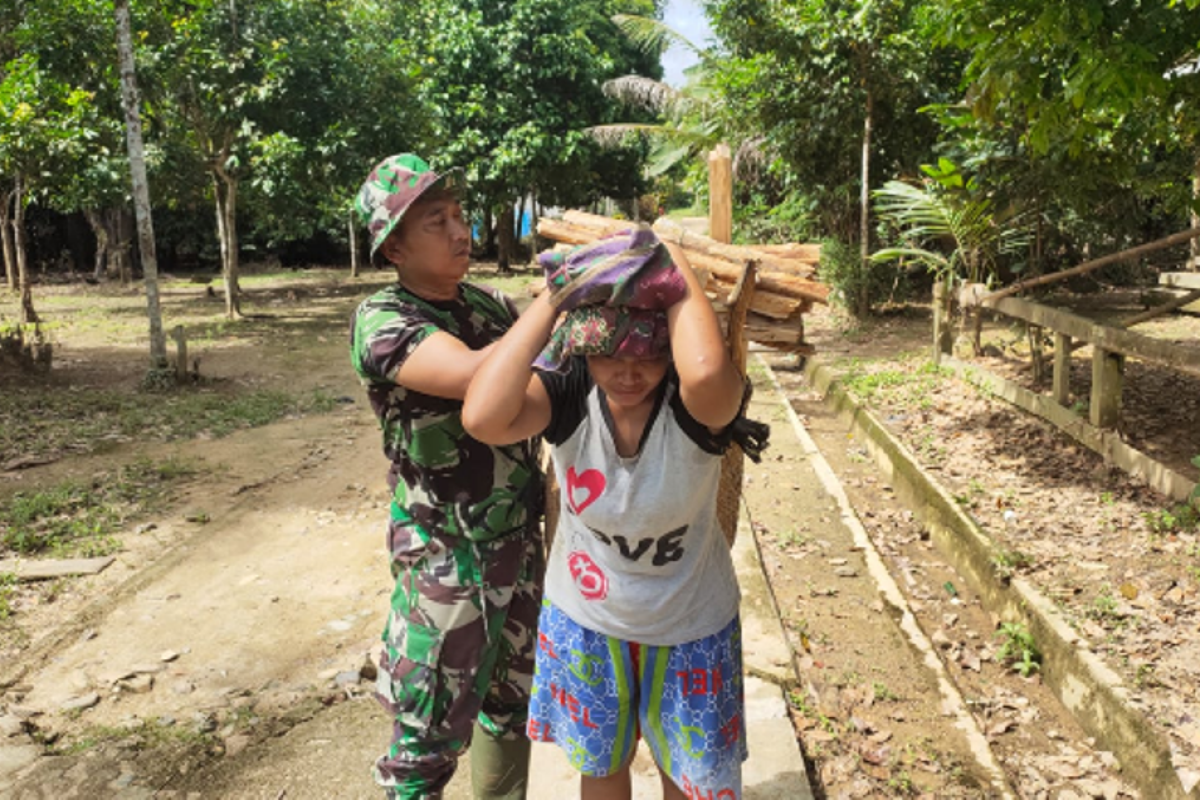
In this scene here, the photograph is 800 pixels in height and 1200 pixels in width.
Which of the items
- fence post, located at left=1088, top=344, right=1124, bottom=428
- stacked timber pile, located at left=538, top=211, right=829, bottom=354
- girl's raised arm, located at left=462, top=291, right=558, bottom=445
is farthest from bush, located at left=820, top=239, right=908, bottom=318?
girl's raised arm, located at left=462, top=291, right=558, bottom=445

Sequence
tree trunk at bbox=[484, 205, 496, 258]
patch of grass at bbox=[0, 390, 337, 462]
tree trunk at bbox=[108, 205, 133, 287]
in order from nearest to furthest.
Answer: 1. patch of grass at bbox=[0, 390, 337, 462]
2. tree trunk at bbox=[108, 205, 133, 287]
3. tree trunk at bbox=[484, 205, 496, 258]

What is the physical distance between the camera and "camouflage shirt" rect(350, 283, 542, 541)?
6.56 feet

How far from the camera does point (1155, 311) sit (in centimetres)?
605

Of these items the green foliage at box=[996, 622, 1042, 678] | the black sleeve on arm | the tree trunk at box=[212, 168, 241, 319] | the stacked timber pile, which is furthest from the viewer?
the tree trunk at box=[212, 168, 241, 319]

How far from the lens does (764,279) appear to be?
213 cm

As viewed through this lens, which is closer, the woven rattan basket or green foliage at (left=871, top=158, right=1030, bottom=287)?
the woven rattan basket

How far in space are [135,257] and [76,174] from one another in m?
14.4

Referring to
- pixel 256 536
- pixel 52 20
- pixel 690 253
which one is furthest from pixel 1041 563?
pixel 52 20

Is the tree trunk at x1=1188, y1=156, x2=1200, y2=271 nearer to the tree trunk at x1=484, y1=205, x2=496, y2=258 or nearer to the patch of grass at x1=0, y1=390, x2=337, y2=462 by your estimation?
the patch of grass at x1=0, y1=390, x2=337, y2=462

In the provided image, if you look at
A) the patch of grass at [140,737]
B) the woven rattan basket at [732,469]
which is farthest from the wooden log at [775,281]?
the patch of grass at [140,737]

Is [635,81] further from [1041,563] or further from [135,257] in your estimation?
[1041,563]

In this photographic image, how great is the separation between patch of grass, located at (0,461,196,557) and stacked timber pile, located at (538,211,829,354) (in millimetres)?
4374

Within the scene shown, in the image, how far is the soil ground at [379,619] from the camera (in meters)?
3.18

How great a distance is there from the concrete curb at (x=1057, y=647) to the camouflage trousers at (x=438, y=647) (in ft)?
7.75
